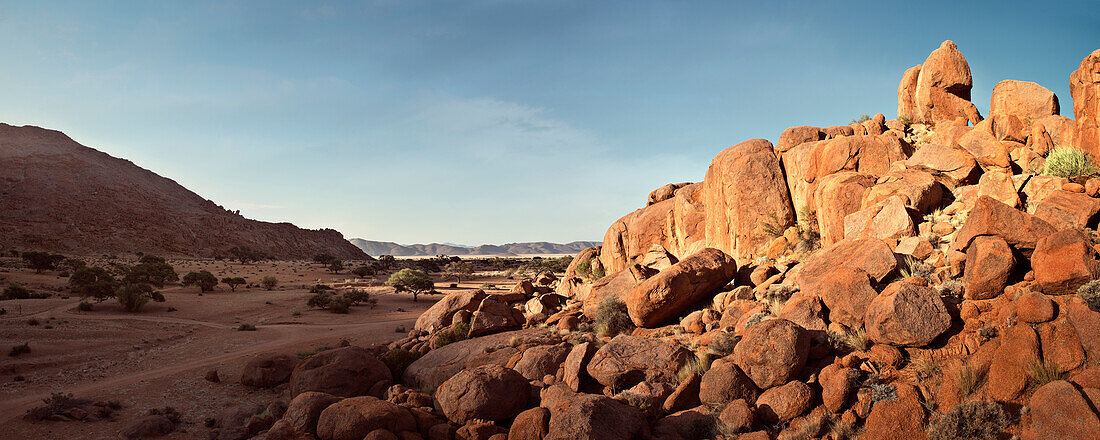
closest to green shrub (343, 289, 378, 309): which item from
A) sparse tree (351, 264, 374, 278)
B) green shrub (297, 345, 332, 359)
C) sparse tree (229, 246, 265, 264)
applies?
green shrub (297, 345, 332, 359)

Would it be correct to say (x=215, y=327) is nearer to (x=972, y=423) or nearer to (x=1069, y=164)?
(x=972, y=423)

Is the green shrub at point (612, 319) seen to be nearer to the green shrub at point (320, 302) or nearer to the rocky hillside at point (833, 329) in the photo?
the rocky hillside at point (833, 329)

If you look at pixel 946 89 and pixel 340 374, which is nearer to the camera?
pixel 340 374

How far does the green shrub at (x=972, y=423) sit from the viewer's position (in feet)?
23.1

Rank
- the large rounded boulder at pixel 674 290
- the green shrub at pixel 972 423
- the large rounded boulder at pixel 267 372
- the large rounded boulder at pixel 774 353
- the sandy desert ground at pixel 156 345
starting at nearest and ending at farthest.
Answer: the green shrub at pixel 972 423 → the large rounded boulder at pixel 774 353 → the sandy desert ground at pixel 156 345 → the large rounded boulder at pixel 674 290 → the large rounded boulder at pixel 267 372

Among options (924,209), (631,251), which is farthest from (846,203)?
(631,251)

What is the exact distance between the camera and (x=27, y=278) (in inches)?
1502

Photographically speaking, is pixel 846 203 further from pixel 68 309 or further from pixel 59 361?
pixel 68 309

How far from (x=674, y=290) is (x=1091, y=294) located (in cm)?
834

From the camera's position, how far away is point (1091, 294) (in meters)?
8.09

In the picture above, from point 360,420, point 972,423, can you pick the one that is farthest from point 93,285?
point 972,423

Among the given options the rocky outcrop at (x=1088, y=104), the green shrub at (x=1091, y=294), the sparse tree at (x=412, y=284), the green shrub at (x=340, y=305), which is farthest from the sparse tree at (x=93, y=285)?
the rocky outcrop at (x=1088, y=104)

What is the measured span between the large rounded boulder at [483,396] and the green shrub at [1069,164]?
14547 millimetres

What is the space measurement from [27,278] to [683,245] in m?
50.2
